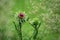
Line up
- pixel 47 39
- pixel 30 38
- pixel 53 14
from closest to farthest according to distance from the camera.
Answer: pixel 30 38
pixel 47 39
pixel 53 14

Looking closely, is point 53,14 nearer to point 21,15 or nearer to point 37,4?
point 37,4

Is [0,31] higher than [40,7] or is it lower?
higher

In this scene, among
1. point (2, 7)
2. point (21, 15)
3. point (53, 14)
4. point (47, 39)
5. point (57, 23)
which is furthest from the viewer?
point (53, 14)

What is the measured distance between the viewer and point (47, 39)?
3.23 meters

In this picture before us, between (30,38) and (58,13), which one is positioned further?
(58,13)

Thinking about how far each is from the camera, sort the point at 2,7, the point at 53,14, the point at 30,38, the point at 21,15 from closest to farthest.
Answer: the point at 2,7, the point at 21,15, the point at 30,38, the point at 53,14

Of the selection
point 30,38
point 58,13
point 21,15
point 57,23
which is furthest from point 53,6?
point 21,15

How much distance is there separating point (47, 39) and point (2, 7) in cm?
153

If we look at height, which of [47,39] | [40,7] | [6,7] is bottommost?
[47,39]

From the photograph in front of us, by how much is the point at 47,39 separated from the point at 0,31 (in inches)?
57.0

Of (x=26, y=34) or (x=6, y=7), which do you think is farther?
(x=26, y=34)

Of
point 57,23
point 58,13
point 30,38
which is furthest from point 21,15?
point 58,13

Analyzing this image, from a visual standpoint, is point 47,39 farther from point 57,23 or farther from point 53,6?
point 53,6

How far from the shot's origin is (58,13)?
3887mm
